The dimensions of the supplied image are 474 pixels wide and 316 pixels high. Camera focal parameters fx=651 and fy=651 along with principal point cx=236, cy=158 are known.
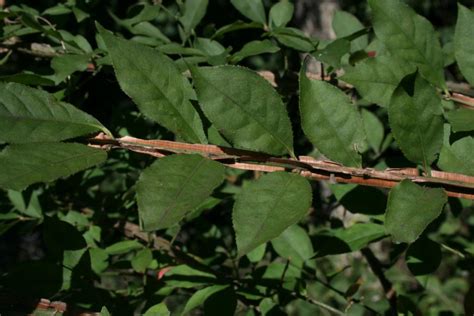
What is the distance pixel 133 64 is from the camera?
0.78 metres

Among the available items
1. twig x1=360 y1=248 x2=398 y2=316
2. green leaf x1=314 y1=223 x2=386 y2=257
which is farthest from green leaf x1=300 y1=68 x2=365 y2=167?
twig x1=360 y1=248 x2=398 y2=316

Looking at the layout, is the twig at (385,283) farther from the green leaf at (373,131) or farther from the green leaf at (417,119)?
the green leaf at (417,119)

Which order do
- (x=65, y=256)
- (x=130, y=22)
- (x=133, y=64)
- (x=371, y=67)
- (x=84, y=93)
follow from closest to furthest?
(x=133, y=64) < (x=371, y=67) < (x=65, y=256) < (x=130, y=22) < (x=84, y=93)

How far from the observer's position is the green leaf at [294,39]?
4.24ft

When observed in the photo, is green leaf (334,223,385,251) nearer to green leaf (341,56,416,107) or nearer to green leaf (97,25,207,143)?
green leaf (341,56,416,107)

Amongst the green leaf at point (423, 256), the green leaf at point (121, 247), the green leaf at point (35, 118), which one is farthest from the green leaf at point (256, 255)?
the green leaf at point (35, 118)

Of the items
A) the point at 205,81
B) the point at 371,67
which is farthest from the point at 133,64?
the point at 371,67

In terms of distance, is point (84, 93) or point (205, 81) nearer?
point (205, 81)

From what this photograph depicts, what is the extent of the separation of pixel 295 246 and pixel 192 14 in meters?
0.58

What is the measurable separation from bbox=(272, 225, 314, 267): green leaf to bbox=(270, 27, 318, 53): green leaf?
41 cm

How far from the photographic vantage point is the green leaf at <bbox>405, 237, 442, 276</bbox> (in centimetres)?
120

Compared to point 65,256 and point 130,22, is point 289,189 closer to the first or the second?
point 65,256

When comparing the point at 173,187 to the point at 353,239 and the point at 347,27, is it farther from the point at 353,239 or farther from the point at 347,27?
the point at 347,27

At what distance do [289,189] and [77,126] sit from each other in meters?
0.27
